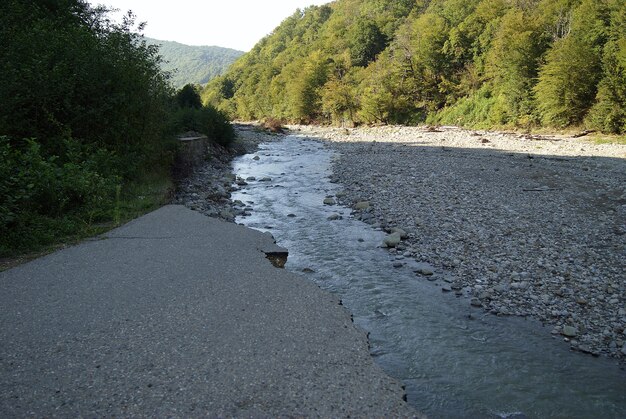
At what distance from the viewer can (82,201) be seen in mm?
9180

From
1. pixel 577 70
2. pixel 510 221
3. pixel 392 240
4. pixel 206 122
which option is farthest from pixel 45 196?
pixel 577 70

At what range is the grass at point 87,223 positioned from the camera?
7.00 metres

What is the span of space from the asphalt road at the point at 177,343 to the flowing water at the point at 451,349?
2.08 ft

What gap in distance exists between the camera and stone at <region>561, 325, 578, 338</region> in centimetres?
553

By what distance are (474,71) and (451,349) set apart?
45.6 meters

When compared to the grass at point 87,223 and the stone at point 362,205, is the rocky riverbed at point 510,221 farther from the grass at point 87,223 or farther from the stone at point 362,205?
the grass at point 87,223

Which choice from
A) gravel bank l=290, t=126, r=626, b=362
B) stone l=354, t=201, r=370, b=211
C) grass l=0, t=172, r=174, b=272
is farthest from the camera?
stone l=354, t=201, r=370, b=211

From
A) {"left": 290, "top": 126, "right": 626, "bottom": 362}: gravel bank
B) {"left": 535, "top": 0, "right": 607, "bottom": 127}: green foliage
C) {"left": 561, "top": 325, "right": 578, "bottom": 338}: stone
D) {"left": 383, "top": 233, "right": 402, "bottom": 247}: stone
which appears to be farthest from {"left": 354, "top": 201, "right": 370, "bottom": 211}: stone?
{"left": 535, "top": 0, "right": 607, "bottom": 127}: green foliage

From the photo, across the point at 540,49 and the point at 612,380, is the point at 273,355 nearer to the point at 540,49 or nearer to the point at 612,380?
the point at 612,380

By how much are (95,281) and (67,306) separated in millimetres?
812

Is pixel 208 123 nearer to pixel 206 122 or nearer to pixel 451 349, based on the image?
pixel 206 122

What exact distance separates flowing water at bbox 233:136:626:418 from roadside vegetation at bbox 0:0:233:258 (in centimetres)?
460

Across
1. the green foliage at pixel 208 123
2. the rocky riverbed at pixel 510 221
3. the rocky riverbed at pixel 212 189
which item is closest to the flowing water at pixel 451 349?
the rocky riverbed at pixel 510 221

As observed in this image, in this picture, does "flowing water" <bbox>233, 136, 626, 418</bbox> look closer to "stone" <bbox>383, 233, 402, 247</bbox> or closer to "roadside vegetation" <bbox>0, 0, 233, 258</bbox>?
"stone" <bbox>383, 233, 402, 247</bbox>
